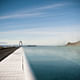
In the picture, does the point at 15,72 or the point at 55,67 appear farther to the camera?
the point at 55,67

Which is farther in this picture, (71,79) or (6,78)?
(71,79)

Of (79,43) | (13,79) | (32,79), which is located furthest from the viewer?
(79,43)

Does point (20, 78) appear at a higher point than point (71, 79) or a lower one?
higher

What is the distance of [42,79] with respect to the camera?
8.75ft

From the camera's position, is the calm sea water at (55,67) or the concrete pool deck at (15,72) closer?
the concrete pool deck at (15,72)

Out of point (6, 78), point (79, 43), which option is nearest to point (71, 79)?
point (6, 78)

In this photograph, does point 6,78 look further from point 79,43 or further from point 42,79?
point 79,43

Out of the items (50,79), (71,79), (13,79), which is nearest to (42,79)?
(50,79)

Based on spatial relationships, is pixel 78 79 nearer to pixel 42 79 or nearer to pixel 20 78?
pixel 42 79

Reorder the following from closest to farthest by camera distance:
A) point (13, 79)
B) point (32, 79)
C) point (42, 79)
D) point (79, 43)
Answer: point (32, 79) → point (13, 79) → point (42, 79) → point (79, 43)

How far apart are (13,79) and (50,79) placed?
1.22 metres

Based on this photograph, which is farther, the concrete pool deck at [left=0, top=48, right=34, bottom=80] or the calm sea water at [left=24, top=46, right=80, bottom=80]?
the calm sea water at [left=24, top=46, right=80, bottom=80]

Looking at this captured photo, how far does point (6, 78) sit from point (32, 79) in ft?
2.67

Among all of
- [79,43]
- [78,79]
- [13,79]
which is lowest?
[78,79]
